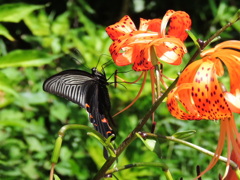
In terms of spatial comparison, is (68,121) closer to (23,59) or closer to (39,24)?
(39,24)

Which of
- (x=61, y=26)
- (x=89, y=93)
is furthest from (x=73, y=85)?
(x=61, y=26)

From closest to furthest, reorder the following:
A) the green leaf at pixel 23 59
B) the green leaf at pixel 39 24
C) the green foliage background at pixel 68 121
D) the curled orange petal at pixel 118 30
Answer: the curled orange petal at pixel 118 30 < the green leaf at pixel 23 59 < the green foliage background at pixel 68 121 < the green leaf at pixel 39 24

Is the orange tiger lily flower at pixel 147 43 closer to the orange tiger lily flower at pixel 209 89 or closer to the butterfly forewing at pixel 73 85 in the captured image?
the orange tiger lily flower at pixel 209 89

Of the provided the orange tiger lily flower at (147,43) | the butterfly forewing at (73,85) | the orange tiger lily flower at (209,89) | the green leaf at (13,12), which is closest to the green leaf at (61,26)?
the green leaf at (13,12)

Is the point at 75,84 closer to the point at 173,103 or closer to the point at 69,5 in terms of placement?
the point at 173,103

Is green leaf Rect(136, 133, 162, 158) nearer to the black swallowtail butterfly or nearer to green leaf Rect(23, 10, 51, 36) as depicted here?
the black swallowtail butterfly
